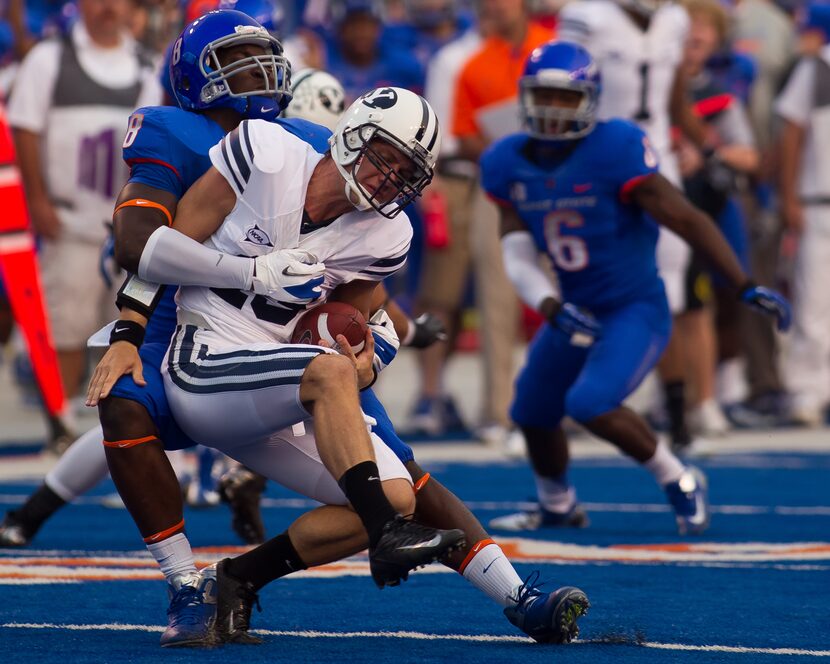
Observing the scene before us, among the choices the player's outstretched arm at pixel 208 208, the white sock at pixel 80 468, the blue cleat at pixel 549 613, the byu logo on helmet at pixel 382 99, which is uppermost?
the byu logo on helmet at pixel 382 99

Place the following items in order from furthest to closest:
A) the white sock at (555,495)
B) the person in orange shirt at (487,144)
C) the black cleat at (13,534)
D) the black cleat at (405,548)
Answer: the person in orange shirt at (487,144)
the white sock at (555,495)
the black cleat at (13,534)
the black cleat at (405,548)

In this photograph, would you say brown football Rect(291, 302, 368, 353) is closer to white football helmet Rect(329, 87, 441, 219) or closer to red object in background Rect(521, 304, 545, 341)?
white football helmet Rect(329, 87, 441, 219)

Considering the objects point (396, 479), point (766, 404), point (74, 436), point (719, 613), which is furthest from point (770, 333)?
point (396, 479)

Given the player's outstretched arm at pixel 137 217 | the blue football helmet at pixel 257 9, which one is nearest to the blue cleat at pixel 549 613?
the player's outstretched arm at pixel 137 217

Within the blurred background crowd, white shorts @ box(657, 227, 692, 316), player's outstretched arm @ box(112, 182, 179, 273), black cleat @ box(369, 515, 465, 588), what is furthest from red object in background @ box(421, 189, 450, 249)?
black cleat @ box(369, 515, 465, 588)

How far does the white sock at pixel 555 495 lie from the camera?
6.58 m

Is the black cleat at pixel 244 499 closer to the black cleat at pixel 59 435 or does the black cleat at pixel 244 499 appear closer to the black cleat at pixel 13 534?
the black cleat at pixel 13 534

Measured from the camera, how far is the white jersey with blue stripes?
13.9ft

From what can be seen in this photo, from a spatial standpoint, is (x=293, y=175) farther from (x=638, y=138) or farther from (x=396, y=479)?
(x=638, y=138)

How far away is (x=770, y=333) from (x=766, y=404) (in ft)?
1.52

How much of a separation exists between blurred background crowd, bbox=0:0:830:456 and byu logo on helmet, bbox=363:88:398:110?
13.0 feet

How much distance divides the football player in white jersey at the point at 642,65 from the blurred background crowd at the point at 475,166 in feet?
0.35

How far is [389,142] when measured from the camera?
4.22 meters

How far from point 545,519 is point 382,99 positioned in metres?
2.68
